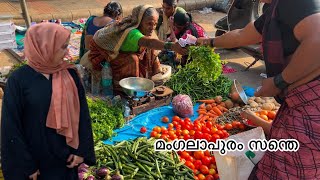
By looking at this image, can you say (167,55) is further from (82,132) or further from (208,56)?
(82,132)

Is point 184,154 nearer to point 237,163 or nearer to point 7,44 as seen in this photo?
point 237,163

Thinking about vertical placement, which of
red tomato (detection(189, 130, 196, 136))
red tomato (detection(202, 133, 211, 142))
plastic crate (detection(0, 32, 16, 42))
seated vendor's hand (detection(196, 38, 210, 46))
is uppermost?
seated vendor's hand (detection(196, 38, 210, 46))

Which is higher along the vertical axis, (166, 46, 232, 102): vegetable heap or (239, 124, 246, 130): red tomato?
(166, 46, 232, 102): vegetable heap

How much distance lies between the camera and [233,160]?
10.6 ft

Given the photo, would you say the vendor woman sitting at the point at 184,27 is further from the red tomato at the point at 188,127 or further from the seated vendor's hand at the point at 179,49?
the red tomato at the point at 188,127

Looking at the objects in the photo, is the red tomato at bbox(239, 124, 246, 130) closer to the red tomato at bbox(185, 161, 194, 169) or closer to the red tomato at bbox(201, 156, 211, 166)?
the red tomato at bbox(201, 156, 211, 166)

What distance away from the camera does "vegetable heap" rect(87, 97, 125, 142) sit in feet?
14.3

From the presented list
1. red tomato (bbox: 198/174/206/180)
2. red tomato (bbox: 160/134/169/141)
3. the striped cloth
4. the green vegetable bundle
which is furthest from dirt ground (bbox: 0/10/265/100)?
the striped cloth

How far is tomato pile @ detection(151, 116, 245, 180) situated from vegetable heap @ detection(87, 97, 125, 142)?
1.66ft

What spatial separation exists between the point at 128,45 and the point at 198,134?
1674 millimetres

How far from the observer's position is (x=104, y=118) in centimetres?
456

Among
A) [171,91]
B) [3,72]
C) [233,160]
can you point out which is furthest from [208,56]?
[3,72]

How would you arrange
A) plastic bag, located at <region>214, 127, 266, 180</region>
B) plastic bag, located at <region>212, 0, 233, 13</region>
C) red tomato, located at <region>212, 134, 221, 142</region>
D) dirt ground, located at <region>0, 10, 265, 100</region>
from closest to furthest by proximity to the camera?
plastic bag, located at <region>214, 127, 266, 180</region> < red tomato, located at <region>212, 134, 221, 142</region> < dirt ground, located at <region>0, 10, 265, 100</region> < plastic bag, located at <region>212, 0, 233, 13</region>

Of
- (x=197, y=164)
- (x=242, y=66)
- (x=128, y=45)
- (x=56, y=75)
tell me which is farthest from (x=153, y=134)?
(x=242, y=66)
